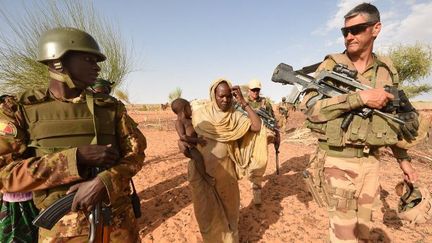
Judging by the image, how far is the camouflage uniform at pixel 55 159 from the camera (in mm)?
1590

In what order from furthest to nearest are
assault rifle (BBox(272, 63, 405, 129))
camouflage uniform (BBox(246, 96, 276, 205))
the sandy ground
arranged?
camouflage uniform (BBox(246, 96, 276, 205)) → the sandy ground → assault rifle (BBox(272, 63, 405, 129))

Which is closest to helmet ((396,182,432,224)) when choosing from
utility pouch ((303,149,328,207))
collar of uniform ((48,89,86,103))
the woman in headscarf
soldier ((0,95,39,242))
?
utility pouch ((303,149,328,207))

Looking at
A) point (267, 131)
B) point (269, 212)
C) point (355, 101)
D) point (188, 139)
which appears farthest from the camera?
point (267, 131)

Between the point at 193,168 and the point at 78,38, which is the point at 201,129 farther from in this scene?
the point at 78,38

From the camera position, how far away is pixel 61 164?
1.61 m

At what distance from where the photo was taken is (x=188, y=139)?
3320 millimetres

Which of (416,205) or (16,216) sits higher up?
(16,216)

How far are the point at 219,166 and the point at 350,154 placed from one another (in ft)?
4.63

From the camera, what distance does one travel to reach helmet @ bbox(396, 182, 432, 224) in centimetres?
241

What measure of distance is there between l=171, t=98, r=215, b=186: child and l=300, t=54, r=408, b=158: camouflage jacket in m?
1.27

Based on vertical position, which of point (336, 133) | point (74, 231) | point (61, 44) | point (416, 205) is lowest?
point (416, 205)

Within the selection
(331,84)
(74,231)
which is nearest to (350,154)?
(331,84)

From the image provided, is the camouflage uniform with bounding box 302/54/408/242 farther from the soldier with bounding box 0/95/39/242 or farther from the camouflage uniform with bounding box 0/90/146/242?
the soldier with bounding box 0/95/39/242

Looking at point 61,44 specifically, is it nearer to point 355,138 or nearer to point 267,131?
point 355,138
